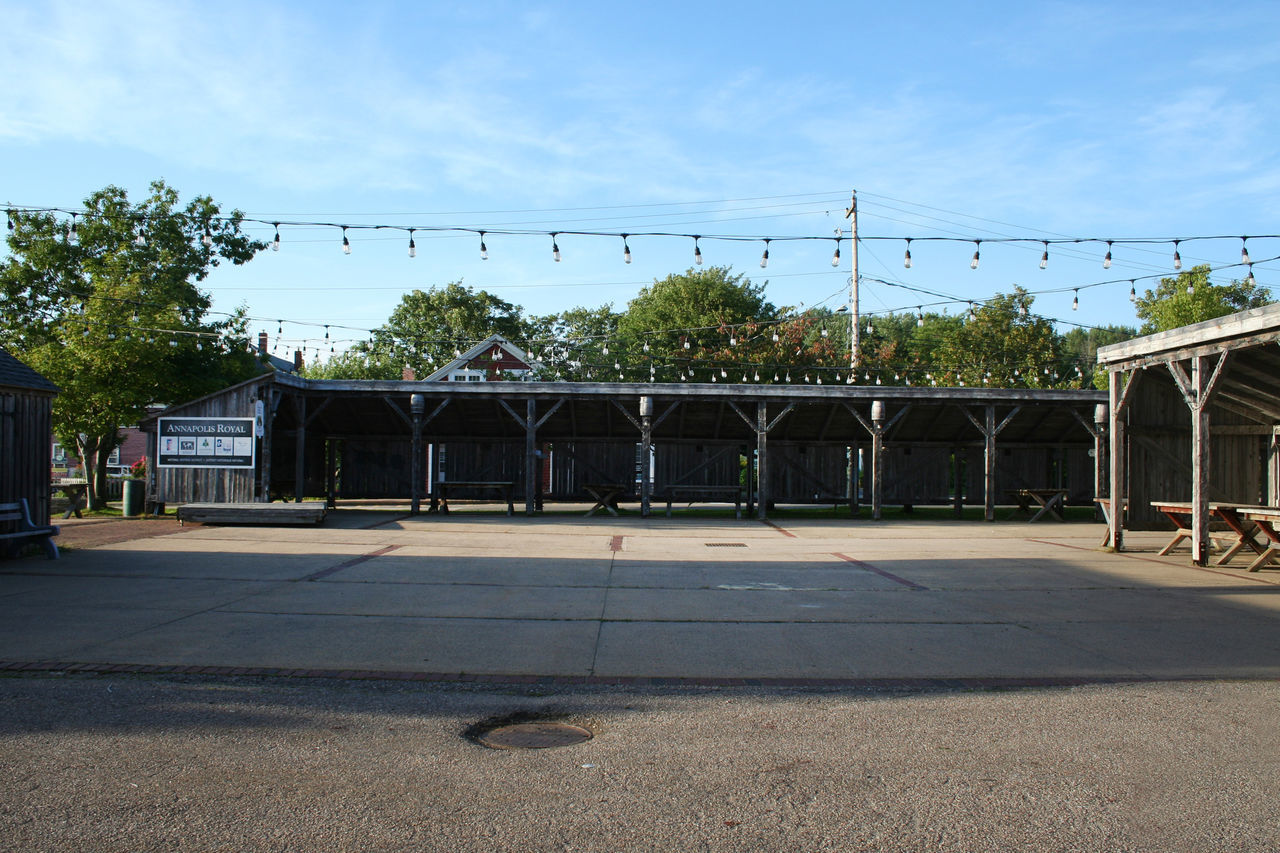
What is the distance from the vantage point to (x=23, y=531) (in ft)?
38.8

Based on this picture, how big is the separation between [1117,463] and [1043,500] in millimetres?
9742

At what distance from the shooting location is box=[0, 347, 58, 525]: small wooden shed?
39.2ft

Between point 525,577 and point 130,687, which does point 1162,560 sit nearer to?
point 525,577

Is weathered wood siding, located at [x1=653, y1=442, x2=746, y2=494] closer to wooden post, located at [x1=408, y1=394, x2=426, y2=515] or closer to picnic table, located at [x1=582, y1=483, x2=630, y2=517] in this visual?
picnic table, located at [x1=582, y1=483, x2=630, y2=517]

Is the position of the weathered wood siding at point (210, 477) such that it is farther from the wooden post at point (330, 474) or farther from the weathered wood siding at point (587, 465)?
the weathered wood siding at point (587, 465)

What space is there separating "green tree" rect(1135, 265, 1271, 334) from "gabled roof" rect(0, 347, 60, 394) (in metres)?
34.5

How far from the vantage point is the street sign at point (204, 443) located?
64.9ft

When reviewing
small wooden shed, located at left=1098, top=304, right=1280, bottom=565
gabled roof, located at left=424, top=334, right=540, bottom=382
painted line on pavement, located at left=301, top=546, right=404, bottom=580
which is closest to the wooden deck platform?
painted line on pavement, located at left=301, top=546, right=404, bottom=580

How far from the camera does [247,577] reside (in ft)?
35.1

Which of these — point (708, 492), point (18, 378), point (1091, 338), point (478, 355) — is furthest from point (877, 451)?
point (1091, 338)

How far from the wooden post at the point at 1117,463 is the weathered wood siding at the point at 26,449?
54.1ft

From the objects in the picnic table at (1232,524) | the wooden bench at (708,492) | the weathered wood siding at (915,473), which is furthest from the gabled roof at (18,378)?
the weathered wood siding at (915,473)

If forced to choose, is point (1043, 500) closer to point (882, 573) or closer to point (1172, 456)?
point (1172, 456)

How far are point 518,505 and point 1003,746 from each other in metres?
22.8
